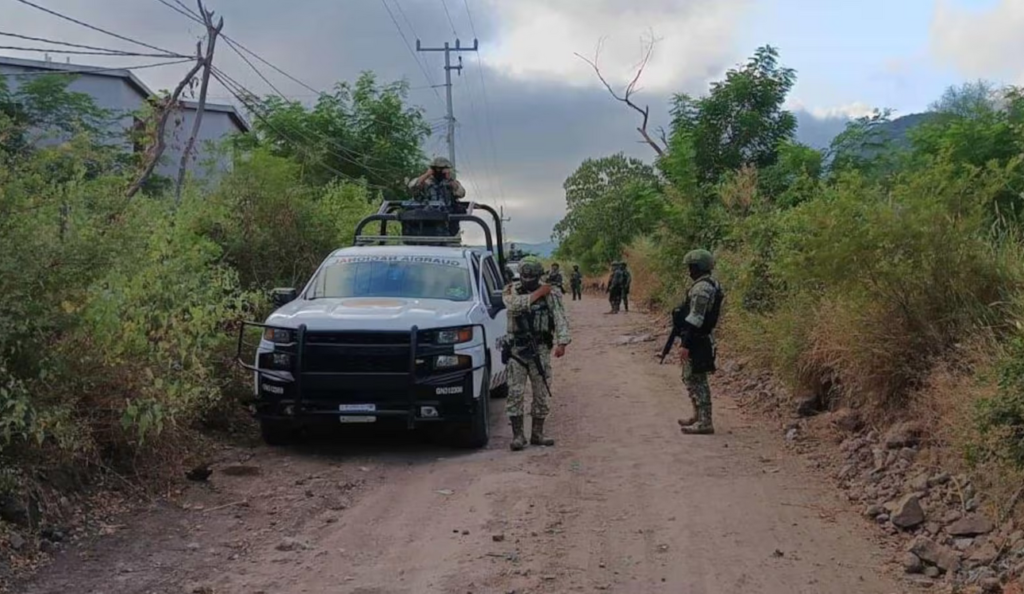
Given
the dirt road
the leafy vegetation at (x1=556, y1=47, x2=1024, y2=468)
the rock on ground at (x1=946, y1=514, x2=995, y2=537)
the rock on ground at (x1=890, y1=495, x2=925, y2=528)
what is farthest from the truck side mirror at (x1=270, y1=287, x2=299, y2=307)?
the rock on ground at (x1=946, y1=514, x2=995, y2=537)

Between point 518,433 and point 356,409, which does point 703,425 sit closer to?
point 518,433

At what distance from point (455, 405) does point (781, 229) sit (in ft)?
21.6

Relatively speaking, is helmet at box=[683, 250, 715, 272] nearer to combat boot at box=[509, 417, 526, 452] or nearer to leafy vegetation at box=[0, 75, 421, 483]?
combat boot at box=[509, 417, 526, 452]

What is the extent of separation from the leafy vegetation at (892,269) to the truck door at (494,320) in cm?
314

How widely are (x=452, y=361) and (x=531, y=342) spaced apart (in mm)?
933

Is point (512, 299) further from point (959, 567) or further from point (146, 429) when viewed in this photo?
point (959, 567)

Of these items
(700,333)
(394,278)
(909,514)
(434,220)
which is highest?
(434,220)

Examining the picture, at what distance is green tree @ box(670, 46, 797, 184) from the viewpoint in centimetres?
2144

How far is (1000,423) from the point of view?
579 centimetres

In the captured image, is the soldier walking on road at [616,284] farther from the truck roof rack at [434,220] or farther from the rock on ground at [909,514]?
the rock on ground at [909,514]

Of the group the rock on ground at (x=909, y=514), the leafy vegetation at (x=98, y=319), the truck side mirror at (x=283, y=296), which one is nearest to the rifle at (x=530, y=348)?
the truck side mirror at (x=283, y=296)

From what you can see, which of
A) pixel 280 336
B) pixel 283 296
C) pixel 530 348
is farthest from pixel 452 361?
pixel 283 296

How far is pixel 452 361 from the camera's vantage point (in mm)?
8750

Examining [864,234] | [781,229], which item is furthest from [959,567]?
[781,229]
